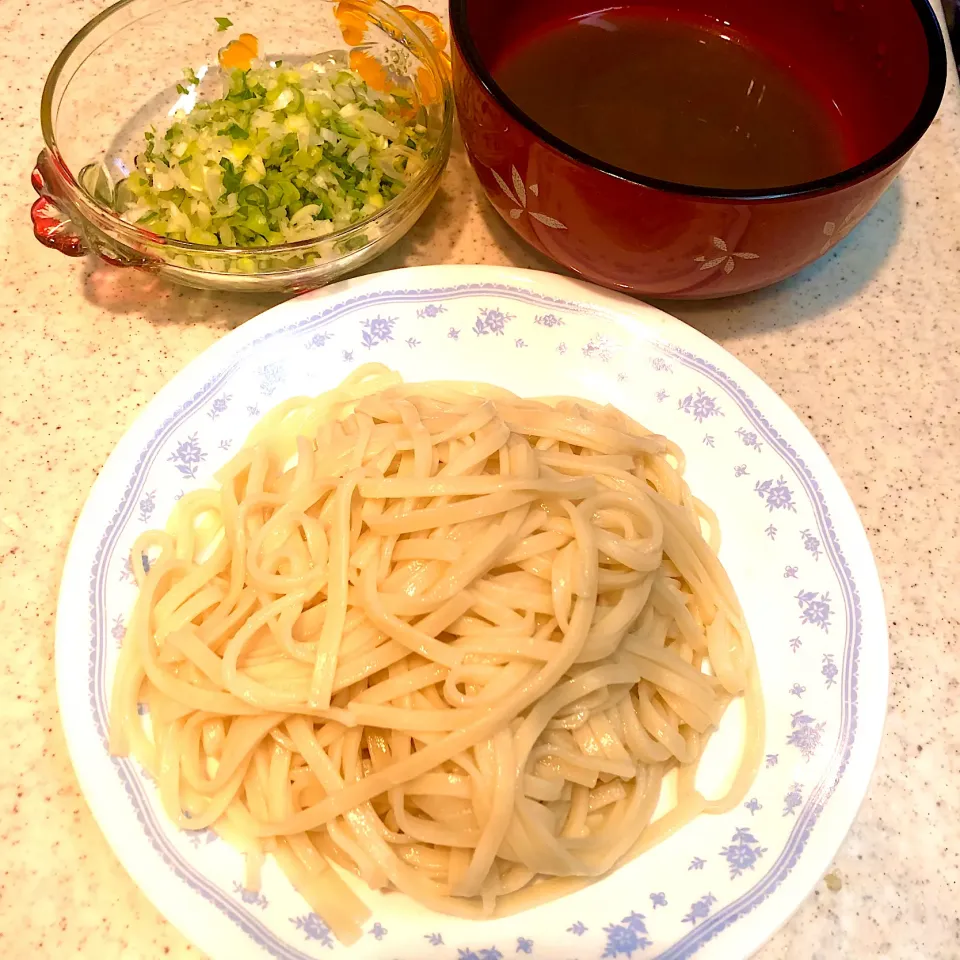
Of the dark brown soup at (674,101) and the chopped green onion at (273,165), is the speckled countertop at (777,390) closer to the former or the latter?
the chopped green onion at (273,165)

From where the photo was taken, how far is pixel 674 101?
62.6 inches

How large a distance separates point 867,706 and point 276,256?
1.22 meters

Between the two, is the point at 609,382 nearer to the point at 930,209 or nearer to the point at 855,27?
the point at 855,27

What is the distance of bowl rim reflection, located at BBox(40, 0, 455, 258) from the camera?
4.61 feet

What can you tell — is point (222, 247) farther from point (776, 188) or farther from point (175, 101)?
point (776, 188)

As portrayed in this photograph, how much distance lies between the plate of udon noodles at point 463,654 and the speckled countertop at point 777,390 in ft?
0.59

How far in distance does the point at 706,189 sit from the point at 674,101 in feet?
1.59

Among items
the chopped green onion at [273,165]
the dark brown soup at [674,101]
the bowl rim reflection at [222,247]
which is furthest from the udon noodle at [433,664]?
the dark brown soup at [674,101]

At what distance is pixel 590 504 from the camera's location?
131 cm

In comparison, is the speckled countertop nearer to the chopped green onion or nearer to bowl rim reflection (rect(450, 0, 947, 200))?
the chopped green onion

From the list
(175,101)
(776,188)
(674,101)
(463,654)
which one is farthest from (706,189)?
(175,101)

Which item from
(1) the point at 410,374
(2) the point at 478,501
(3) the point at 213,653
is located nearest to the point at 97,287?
(1) the point at 410,374

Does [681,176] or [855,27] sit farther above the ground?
[855,27]

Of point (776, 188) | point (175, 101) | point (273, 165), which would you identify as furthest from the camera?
point (175, 101)
